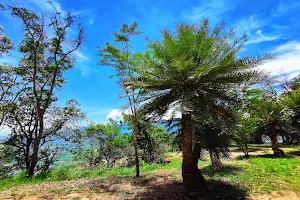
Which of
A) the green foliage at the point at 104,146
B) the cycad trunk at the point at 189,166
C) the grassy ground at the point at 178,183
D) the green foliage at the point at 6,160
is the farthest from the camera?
the green foliage at the point at 104,146

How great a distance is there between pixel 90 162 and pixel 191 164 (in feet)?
31.5

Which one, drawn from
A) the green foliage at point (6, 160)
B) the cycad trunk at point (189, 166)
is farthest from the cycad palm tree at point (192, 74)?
the green foliage at point (6, 160)

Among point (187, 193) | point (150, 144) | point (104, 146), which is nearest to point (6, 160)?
point (104, 146)

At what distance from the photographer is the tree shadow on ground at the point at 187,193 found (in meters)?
5.61

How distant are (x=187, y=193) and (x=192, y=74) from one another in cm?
343

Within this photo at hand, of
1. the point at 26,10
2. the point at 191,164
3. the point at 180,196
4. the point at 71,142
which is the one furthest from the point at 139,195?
the point at 26,10

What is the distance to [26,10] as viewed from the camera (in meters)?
9.27

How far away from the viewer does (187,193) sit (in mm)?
5695

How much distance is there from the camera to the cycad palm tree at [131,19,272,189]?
5293 millimetres

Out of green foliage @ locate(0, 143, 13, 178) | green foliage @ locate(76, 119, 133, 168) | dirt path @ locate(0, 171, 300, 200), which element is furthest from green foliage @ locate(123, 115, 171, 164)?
green foliage @ locate(0, 143, 13, 178)

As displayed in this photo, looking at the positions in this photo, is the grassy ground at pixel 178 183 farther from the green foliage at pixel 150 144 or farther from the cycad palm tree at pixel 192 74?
the green foliage at pixel 150 144

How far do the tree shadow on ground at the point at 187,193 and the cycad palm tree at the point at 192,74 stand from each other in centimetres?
30

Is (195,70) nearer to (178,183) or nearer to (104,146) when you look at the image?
(178,183)

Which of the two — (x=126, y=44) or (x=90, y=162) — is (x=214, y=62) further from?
(x=90, y=162)
